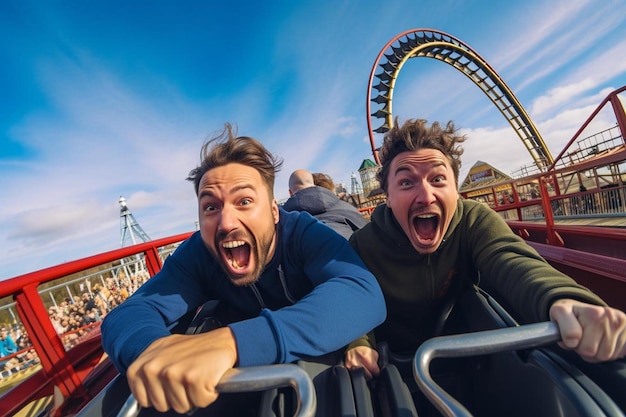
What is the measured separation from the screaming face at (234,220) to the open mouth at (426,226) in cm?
72

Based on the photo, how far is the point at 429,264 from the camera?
1.31m

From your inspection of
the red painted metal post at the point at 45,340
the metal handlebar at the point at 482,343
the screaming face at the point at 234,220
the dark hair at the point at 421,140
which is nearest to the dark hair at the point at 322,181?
the dark hair at the point at 421,140

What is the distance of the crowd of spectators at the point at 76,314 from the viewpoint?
376 cm

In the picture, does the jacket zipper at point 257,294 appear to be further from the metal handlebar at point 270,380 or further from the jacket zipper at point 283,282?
the metal handlebar at point 270,380

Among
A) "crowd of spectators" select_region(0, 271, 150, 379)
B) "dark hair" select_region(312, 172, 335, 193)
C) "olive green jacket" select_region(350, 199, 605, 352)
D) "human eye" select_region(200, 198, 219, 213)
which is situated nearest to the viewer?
"olive green jacket" select_region(350, 199, 605, 352)

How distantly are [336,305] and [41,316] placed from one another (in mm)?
1556

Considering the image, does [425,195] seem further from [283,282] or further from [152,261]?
[152,261]

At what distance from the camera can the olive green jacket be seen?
1.11 metres

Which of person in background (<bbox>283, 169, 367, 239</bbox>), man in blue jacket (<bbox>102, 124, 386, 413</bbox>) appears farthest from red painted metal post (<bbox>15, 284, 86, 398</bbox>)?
person in background (<bbox>283, 169, 367, 239</bbox>)

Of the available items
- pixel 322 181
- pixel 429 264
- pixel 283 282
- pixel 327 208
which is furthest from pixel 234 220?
pixel 322 181

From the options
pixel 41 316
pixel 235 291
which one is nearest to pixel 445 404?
pixel 235 291

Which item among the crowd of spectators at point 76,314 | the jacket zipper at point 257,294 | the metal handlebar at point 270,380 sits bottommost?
the crowd of spectators at point 76,314

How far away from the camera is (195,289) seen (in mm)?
1348

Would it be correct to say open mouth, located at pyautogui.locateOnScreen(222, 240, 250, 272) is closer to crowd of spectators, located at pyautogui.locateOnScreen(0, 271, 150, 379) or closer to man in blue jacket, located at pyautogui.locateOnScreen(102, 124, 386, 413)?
man in blue jacket, located at pyautogui.locateOnScreen(102, 124, 386, 413)
